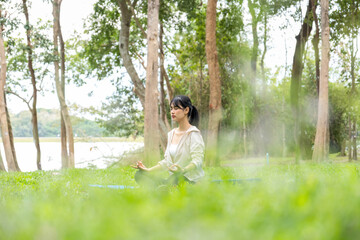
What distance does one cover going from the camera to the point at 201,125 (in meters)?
30.4

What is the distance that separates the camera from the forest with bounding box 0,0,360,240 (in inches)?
58.7

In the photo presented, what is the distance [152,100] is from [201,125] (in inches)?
630

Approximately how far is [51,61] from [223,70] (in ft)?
39.9

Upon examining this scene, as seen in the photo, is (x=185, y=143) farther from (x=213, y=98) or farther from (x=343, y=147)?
(x=343, y=147)

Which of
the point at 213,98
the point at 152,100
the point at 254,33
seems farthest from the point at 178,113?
the point at 254,33

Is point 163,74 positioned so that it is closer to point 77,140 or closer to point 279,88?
point 77,140

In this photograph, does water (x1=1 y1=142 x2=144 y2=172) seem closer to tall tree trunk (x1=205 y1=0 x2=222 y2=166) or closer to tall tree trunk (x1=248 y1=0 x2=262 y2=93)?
tall tree trunk (x1=205 y1=0 x2=222 y2=166)

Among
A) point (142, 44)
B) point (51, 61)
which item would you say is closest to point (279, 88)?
point (142, 44)

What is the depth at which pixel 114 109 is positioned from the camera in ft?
114

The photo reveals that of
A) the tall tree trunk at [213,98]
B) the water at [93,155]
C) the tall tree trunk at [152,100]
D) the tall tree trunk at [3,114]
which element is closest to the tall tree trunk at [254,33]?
the tall tree trunk at [213,98]

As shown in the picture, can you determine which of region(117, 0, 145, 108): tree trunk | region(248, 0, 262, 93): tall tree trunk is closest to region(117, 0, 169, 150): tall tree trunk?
region(117, 0, 145, 108): tree trunk

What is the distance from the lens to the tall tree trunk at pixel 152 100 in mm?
14164

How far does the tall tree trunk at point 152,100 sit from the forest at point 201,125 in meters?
0.04

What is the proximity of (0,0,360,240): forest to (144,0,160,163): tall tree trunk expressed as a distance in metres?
0.04
